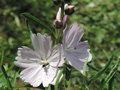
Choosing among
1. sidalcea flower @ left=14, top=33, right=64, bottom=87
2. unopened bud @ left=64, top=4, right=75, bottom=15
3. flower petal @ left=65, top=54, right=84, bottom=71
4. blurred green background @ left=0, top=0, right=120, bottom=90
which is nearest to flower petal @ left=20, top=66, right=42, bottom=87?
sidalcea flower @ left=14, top=33, right=64, bottom=87

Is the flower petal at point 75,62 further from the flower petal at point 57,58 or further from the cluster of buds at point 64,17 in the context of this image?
the cluster of buds at point 64,17

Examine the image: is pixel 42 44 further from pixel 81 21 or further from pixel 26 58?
pixel 81 21

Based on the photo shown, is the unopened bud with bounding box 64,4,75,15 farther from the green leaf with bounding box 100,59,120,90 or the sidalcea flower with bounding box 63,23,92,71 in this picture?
the green leaf with bounding box 100,59,120,90

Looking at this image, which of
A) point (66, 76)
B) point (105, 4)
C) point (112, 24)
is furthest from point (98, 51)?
point (66, 76)

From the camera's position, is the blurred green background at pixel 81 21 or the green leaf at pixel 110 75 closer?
the green leaf at pixel 110 75

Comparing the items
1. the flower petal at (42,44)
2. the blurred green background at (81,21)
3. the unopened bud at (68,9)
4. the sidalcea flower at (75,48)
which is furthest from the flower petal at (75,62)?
the blurred green background at (81,21)

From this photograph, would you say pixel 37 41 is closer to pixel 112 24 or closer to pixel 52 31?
pixel 52 31
